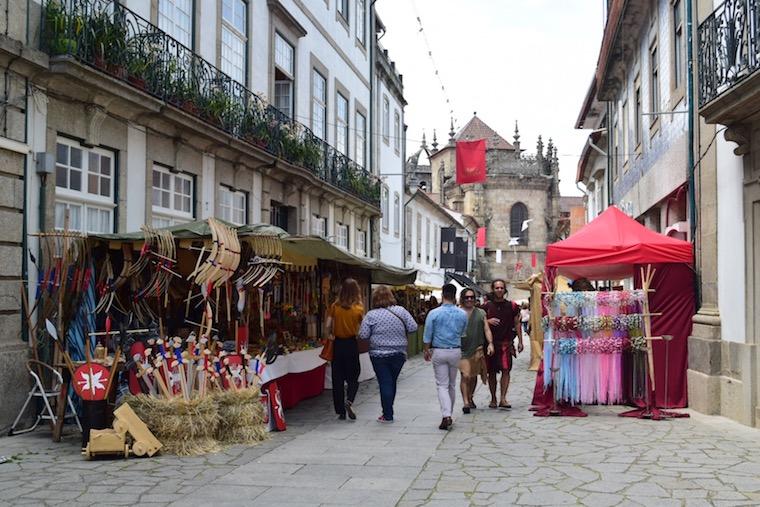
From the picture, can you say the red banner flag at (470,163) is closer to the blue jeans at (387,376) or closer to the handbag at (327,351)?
the handbag at (327,351)

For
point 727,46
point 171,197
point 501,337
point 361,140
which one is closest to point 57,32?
point 171,197

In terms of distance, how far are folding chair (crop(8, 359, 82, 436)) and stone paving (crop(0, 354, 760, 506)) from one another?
0.84 feet

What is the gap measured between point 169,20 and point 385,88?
17.0 m

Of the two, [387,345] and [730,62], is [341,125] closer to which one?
[387,345]

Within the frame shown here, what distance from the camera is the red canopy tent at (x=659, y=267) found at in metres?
11.2

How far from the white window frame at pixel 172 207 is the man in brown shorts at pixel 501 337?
4.98 metres

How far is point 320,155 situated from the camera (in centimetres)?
2003

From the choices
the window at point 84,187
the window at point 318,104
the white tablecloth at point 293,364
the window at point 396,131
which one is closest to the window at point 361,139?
the window at point 318,104

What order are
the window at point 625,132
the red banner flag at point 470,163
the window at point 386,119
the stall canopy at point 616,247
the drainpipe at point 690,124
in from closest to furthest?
the stall canopy at point 616,247 < the drainpipe at point 690,124 < the window at point 625,132 < the red banner flag at point 470,163 < the window at point 386,119

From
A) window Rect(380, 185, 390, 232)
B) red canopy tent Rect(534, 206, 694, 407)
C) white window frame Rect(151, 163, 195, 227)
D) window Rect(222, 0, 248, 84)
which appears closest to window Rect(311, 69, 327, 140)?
window Rect(222, 0, 248, 84)

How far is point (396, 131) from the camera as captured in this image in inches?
1265

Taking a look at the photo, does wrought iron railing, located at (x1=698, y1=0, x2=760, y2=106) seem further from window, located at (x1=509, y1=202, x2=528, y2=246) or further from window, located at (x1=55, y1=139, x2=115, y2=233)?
window, located at (x1=509, y1=202, x2=528, y2=246)

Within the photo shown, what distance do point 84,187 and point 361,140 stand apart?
15549 millimetres

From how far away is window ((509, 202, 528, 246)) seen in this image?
2800 inches
